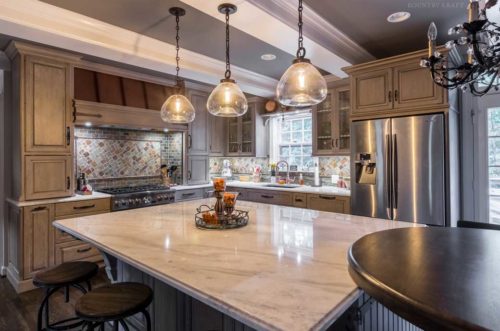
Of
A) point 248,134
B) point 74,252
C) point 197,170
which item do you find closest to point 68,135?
Answer: point 74,252

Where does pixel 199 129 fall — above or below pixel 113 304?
above

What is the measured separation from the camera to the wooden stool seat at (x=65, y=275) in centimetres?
178

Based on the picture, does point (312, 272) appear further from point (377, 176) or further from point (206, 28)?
point (206, 28)

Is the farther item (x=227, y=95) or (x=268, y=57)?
(x=268, y=57)

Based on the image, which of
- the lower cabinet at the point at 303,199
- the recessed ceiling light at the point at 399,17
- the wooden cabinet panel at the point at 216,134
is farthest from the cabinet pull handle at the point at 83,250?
the recessed ceiling light at the point at 399,17

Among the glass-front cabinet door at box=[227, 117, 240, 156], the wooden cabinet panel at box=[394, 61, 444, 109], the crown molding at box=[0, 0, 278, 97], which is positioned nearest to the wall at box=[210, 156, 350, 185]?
the glass-front cabinet door at box=[227, 117, 240, 156]

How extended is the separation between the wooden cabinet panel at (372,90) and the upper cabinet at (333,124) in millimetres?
515

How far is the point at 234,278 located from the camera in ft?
3.57

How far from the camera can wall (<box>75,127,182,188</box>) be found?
3.98m

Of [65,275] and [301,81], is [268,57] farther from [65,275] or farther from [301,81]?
[65,275]

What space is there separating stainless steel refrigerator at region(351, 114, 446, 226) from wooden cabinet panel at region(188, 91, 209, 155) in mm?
2500

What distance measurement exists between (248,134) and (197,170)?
110 centimetres

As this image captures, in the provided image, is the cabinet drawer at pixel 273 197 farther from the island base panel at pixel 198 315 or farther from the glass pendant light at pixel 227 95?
the island base panel at pixel 198 315

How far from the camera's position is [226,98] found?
82.6 inches
